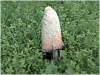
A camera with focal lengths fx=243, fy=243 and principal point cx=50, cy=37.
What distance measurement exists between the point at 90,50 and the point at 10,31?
1347mm

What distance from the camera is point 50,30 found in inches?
116

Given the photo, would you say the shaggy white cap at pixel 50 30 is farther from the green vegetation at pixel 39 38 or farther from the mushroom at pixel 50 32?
the green vegetation at pixel 39 38

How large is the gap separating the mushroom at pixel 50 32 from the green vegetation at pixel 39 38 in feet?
0.47

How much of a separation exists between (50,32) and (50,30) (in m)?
0.03

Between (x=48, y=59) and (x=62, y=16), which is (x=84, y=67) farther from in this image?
(x=62, y=16)

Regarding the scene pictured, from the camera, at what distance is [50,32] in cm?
295

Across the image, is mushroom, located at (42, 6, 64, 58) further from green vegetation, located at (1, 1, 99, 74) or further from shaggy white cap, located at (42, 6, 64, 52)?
green vegetation, located at (1, 1, 99, 74)

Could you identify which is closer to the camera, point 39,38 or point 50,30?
point 50,30

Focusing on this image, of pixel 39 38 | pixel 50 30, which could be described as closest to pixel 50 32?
pixel 50 30

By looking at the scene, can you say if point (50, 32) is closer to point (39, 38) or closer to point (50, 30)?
point (50, 30)

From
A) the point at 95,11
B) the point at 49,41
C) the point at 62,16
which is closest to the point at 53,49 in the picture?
the point at 49,41

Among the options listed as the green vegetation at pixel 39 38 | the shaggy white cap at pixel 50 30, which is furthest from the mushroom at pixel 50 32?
the green vegetation at pixel 39 38

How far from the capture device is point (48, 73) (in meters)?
2.90

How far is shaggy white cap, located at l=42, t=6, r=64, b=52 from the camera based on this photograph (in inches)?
115
